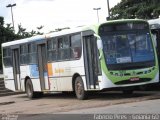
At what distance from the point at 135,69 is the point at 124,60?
0.50m

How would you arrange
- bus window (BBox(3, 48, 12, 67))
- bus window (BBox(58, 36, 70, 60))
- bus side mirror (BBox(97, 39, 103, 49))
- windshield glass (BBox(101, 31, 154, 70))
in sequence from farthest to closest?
1. bus window (BBox(3, 48, 12, 67))
2. bus window (BBox(58, 36, 70, 60))
3. windshield glass (BBox(101, 31, 154, 70))
4. bus side mirror (BBox(97, 39, 103, 49))

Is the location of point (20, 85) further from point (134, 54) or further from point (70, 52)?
point (134, 54)

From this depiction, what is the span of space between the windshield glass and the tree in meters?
16.3

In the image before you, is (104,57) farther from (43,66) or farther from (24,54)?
(24,54)

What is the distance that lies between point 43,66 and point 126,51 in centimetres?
569

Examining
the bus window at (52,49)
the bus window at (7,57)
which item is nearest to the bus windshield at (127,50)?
the bus window at (52,49)

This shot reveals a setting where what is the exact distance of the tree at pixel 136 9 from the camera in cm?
3687

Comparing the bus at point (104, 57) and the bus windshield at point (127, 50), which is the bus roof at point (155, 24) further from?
the bus windshield at point (127, 50)

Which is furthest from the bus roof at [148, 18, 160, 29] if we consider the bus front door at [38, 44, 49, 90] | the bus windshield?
the bus front door at [38, 44, 49, 90]

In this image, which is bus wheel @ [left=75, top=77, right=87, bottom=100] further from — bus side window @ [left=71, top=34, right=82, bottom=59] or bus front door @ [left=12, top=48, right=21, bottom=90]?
bus front door @ [left=12, top=48, right=21, bottom=90]

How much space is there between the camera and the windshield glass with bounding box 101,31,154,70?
1952cm

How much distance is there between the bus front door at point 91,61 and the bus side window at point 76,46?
0.43 metres

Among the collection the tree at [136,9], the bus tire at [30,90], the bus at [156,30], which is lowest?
the bus tire at [30,90]

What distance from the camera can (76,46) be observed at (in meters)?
21.1
